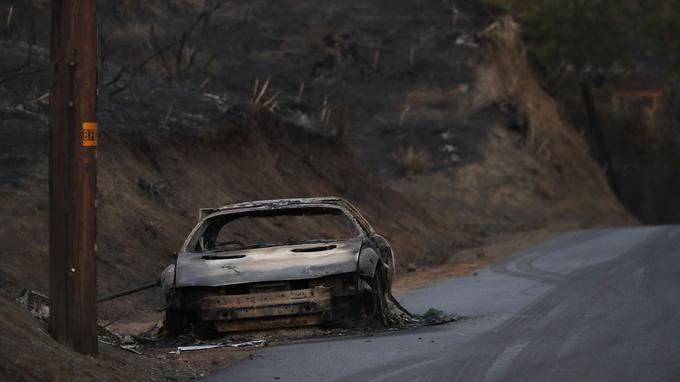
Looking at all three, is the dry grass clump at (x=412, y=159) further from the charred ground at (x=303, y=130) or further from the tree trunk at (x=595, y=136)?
the tree trunk at (x=595, y=136)

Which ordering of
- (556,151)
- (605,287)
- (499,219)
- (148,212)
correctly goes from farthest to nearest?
1. (556,151)
2. (499,219)
3. (148,212)
4. (605,287)

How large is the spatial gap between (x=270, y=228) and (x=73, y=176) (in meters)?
17.1

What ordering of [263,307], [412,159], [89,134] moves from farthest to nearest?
[412,159]
[263,307]
[89,134]

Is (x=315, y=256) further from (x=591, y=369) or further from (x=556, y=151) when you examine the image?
(x=556, y=151)

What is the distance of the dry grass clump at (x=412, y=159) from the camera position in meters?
48.7

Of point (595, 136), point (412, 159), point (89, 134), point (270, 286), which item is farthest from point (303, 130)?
point (595, 136)

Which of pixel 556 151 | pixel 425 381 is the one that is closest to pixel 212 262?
pixel 425 381

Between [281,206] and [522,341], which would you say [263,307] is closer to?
[281,206]

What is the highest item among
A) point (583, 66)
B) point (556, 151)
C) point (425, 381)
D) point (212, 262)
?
point (583, 66)

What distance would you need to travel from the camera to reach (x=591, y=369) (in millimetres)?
10125

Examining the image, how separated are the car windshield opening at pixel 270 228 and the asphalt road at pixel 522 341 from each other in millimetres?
1711

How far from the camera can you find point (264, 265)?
1330 cm

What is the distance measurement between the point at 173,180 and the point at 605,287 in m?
11.1

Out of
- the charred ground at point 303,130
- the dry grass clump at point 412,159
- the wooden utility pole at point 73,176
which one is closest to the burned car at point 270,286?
the wooden utility pole at point 73,176
